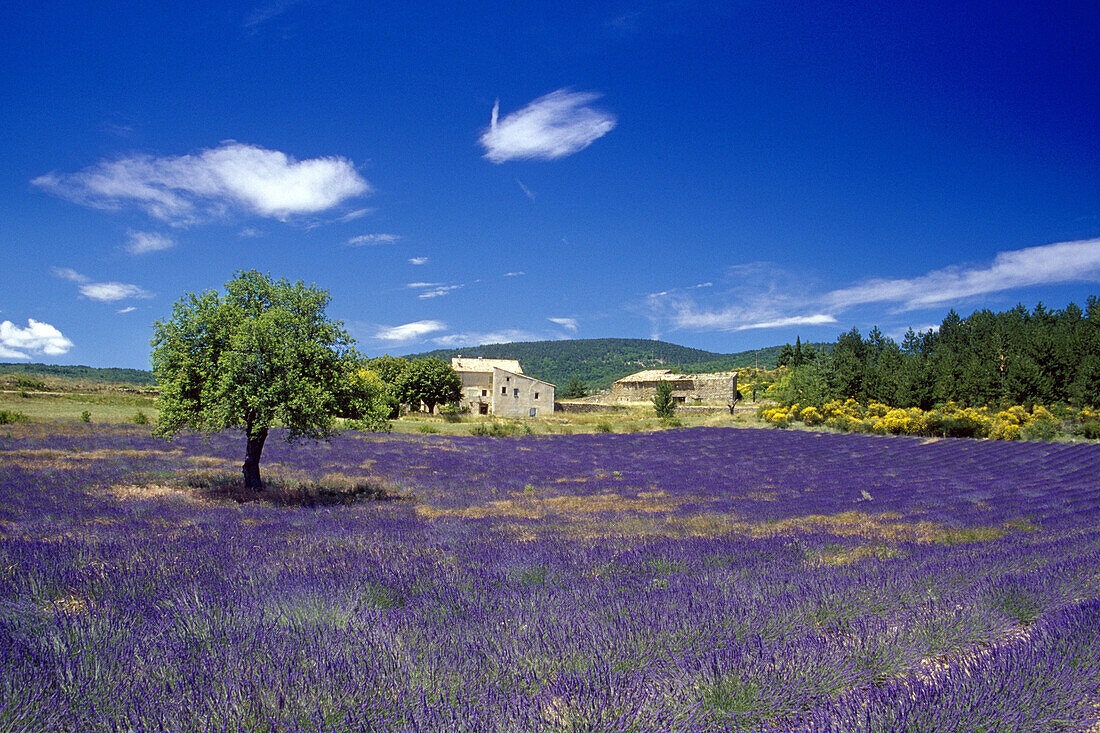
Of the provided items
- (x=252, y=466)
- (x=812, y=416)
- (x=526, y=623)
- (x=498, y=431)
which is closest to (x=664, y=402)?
(x=812, y=416)

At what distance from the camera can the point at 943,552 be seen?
6434 millimetres

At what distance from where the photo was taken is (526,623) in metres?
3.16

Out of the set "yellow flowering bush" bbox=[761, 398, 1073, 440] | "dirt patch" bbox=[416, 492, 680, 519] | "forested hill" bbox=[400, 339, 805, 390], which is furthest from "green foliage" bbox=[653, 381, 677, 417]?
"forested hill" bbox=[400, 339, 805, 390]

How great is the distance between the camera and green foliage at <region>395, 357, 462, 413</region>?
179 feet

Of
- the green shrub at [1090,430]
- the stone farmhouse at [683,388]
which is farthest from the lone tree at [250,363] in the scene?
the stone farmhouse at [683,388]

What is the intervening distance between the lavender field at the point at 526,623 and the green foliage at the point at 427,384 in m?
45.5

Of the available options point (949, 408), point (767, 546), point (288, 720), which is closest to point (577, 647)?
point (288, 720)

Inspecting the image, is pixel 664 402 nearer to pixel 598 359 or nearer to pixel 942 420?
pixel 942 420

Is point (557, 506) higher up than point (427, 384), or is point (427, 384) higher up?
point (427, 384)

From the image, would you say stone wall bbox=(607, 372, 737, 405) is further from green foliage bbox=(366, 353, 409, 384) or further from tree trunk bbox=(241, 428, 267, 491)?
tree trunk bbox=(241, 428, 267, 491)

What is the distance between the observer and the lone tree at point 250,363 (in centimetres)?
1056

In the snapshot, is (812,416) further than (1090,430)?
Yes

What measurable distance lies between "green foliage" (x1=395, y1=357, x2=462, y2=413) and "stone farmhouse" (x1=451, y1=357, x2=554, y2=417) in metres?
6.31

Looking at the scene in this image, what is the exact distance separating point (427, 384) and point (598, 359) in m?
130
